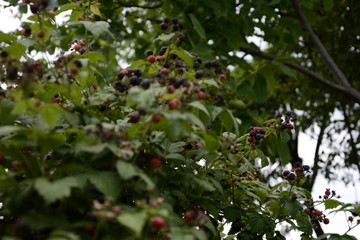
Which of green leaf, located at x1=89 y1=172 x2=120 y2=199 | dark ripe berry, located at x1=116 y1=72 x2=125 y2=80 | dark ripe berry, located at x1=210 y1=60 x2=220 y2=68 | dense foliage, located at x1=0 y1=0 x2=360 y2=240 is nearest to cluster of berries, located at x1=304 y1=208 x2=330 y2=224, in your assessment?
dense foliage, located at x1=0 y1=0 x2=360 y2=240

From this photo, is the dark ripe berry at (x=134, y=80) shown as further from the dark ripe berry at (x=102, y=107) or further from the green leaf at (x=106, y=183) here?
the green leaf at (x=106, y=183)

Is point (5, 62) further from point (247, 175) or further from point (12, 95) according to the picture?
point (247, 175)

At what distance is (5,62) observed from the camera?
239cm

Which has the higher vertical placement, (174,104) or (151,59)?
(151,59)

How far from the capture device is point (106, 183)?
2154mm

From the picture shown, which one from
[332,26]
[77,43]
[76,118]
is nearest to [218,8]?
[76,118]

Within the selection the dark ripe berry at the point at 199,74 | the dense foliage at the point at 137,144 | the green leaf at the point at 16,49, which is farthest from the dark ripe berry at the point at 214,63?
the green leaf at the point at 16,49

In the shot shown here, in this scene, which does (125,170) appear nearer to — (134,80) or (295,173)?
(134,80)

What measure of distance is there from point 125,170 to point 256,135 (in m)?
1.40

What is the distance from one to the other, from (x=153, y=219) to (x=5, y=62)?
1.07 m

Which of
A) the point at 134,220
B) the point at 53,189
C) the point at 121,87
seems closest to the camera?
the point at 134,220

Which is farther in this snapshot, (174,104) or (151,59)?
(151,59)

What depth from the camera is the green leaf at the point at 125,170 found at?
208cm

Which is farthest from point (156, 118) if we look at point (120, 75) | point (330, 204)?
point (330, 204)
